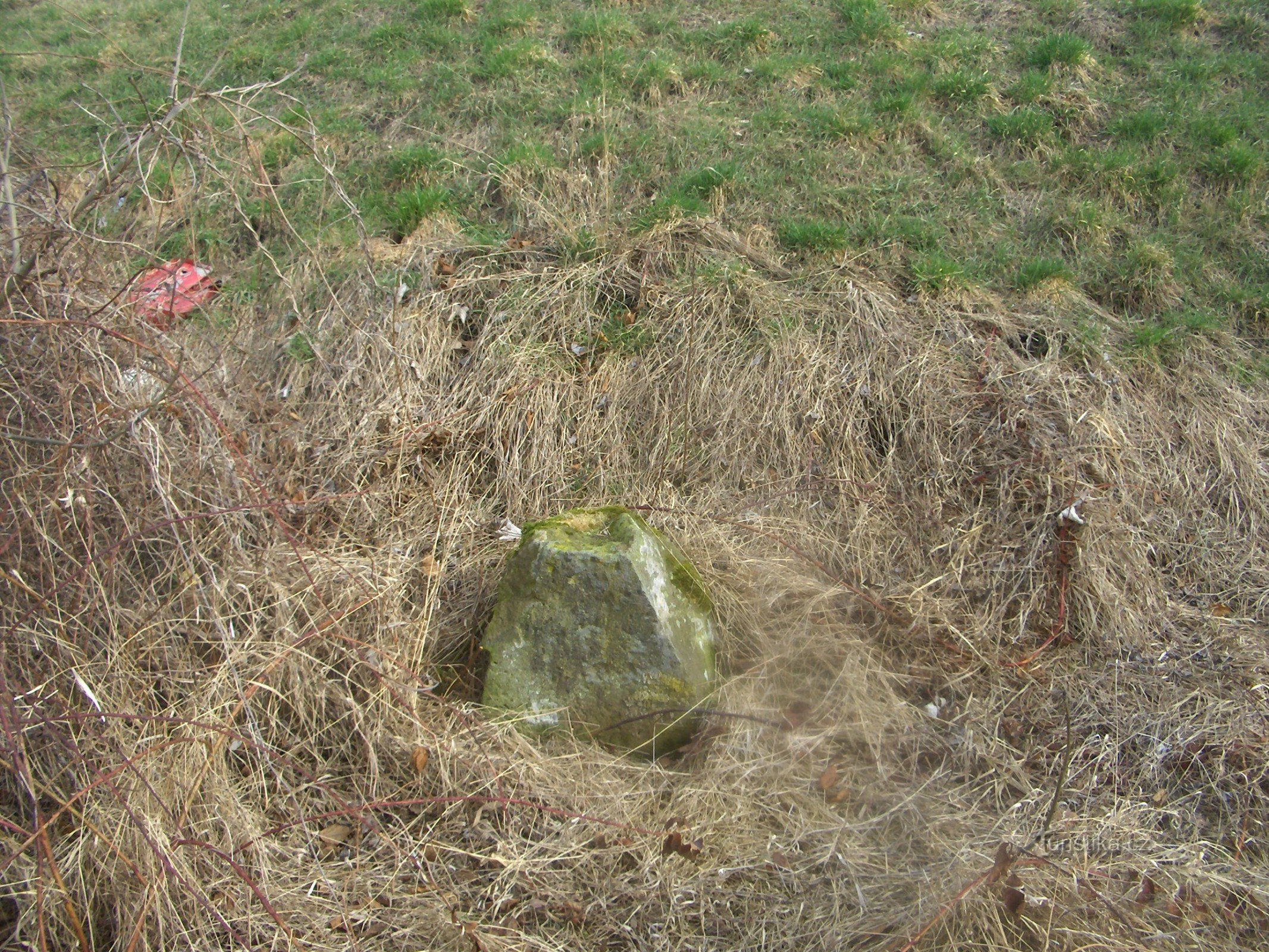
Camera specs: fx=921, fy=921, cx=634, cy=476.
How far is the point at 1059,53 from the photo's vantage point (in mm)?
5625

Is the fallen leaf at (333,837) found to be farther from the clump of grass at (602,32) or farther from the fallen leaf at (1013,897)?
the clump of grass at (602,32)

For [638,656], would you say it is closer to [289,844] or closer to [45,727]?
[289,844]

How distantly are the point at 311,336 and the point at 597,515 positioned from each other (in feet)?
6.50

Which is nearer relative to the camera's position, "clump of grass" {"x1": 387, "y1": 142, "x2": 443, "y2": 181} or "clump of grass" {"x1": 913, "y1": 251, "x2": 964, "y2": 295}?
"clump of grass" {"x1": 913, "y1": 251, "x2": 964, "y2": 295}

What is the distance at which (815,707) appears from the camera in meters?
3.37

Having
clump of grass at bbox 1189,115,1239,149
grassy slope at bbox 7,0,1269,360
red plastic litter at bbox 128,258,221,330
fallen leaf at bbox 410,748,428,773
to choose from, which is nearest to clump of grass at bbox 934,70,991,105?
grassy slope at bbox 7,0,1269,360

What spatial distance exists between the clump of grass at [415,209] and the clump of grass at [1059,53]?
372 centimetres

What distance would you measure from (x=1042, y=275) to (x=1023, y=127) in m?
1.22

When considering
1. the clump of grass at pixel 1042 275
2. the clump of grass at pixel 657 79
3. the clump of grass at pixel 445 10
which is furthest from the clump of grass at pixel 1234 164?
the clump of grass at pixel 445 10

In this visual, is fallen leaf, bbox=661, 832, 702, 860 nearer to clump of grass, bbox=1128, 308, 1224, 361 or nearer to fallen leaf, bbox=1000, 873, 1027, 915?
fallen leaf, bbox=1000, 873, 1027, 915

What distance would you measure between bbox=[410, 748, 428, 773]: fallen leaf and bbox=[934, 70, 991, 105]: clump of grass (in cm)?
481

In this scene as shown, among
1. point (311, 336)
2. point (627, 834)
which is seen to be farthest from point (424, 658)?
point (311, 336)

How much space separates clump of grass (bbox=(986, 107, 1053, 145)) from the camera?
528 cm

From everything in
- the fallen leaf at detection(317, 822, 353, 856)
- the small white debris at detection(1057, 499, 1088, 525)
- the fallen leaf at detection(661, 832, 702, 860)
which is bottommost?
the fallen leaf at detection(317, 822, 353, 856)
